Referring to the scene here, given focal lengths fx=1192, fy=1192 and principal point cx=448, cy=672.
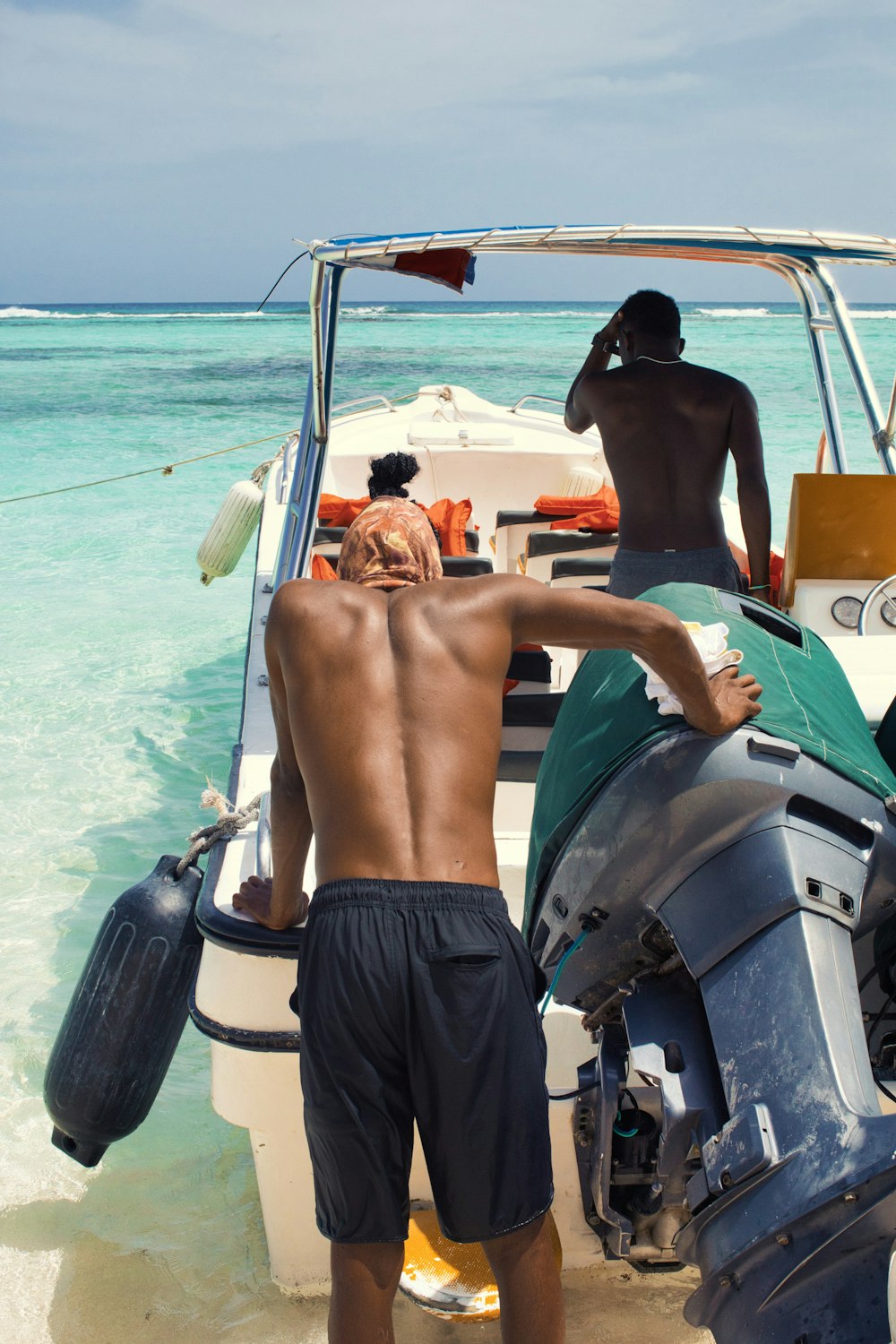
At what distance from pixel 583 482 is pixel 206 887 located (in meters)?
4.62

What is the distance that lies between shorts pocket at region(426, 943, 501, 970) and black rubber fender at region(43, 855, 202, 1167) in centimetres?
112

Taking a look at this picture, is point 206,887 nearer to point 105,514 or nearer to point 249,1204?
point 249,1204

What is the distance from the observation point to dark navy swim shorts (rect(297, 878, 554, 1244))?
5.45 ft

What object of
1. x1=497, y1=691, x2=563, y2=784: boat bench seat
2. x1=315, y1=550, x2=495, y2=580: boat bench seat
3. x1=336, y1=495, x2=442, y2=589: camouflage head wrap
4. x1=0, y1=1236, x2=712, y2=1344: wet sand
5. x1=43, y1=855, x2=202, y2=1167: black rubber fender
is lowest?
x1=0, y1=1236, x2=712, y2=1344: wet sand

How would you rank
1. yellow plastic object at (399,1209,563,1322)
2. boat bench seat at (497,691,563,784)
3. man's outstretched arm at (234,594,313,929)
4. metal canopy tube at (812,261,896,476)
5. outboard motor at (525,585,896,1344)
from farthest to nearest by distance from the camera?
metal canopy tube at (812,261,896,476) < boat bench seat at (497,691,563,784) < yellow plastic object at (399,1209,563,1322) < man's outstretched arm at (234,594,313,929) < outboard motor at (525,585,896,1344)

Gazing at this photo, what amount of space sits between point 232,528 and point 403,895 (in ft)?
13.5

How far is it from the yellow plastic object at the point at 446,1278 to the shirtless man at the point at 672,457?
66.6 inches

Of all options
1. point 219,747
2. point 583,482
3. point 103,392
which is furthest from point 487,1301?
point 103,392

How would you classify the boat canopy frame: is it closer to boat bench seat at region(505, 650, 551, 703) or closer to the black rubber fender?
boat bench seat at region(505, 650, 551, 703)

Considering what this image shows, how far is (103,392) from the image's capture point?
26.8 meters

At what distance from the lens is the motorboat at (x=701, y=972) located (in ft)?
4.56

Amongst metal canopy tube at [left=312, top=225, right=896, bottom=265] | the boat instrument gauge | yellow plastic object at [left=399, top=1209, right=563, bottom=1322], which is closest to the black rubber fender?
yellow plastic object at [left=399, top=1209, right=563, bottom=1322]

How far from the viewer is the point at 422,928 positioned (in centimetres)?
167

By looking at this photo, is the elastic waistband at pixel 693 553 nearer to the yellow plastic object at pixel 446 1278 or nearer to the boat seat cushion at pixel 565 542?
the yellow plastic object at pixel 446 1278
